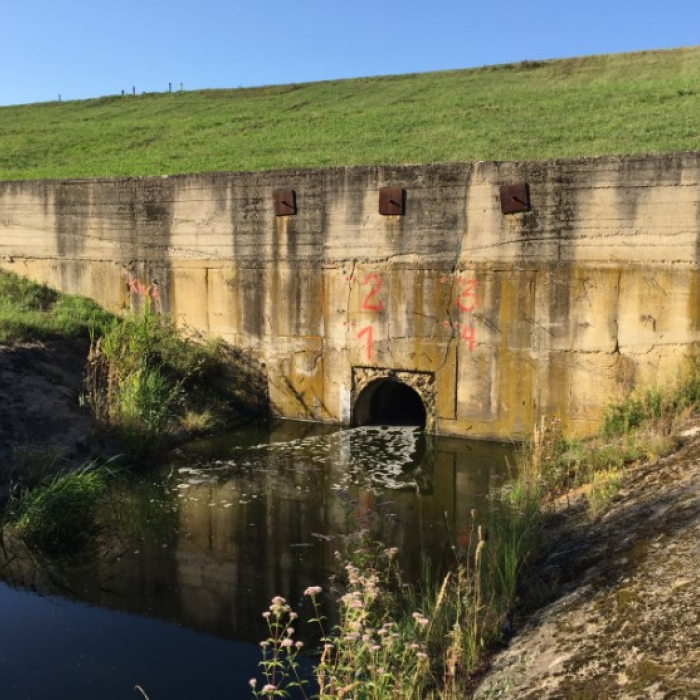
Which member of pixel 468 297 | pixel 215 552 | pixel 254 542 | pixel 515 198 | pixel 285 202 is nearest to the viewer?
pixel 215 552

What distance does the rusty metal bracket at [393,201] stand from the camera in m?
9.68

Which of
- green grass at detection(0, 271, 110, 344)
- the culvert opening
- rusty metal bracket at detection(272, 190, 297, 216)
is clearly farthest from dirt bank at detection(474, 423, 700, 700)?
green grass at detection(0, 271, 110, 344)

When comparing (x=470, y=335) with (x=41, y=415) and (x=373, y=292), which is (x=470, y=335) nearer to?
(x=373, y=292)

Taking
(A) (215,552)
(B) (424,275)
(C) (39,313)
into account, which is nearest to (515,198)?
(B) (424,275)

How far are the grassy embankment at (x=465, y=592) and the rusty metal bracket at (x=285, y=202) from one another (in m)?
4.62

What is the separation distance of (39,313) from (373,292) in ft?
16.8

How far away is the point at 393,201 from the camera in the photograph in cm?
A: 971

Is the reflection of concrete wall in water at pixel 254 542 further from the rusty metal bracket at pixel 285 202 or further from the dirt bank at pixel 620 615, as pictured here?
the rusty metal bracket at pixel 285 202

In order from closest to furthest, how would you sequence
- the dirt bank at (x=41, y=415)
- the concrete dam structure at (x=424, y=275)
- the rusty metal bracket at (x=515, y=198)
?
the dirt bank at (x=41, y=415)
the concrete dam structure at (x=424, y=275)
the rusty metal bracket at (x=515, y=198)

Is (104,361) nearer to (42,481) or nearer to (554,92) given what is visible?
→ (42,481)

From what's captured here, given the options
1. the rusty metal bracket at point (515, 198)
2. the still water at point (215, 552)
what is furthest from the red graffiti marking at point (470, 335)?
the rusty metal bracket at point (515, 198)

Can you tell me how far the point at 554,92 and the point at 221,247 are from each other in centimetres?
1449

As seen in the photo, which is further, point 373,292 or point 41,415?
point 373,292

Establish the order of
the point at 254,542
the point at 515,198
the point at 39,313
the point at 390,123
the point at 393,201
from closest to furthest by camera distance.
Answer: the point at 254,542
the point at 515,198
the point at 393,201
the point at 39,313
the point at 390,123
